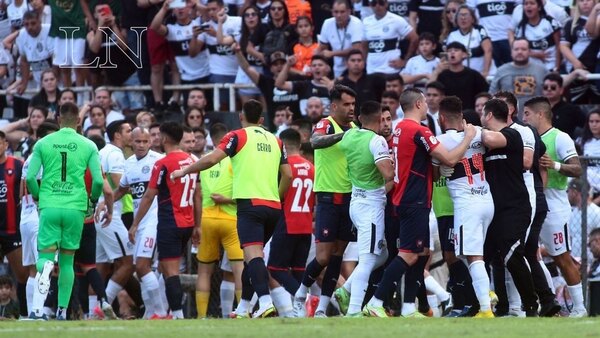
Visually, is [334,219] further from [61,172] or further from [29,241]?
[29,241]

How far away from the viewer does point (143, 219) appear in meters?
17.9

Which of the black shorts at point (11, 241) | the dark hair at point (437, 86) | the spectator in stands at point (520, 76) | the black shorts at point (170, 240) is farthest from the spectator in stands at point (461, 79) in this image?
the black shorts at point (11, 241)

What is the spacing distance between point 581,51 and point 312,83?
13.3 ft

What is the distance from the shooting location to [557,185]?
1584 centimetres

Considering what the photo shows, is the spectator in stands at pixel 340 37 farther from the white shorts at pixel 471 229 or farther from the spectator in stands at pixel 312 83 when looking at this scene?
the white shorts at pixel 471 229

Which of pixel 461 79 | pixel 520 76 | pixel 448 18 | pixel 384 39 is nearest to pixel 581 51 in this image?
pixel 520 76

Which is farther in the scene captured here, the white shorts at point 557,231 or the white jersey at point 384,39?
the white jersey at point 384,39

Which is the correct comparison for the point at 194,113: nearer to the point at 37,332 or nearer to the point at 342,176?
the point at 342,176

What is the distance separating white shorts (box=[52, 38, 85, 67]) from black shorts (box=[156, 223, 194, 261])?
25.4ft

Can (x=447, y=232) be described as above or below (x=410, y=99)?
below

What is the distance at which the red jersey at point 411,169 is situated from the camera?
1420cm

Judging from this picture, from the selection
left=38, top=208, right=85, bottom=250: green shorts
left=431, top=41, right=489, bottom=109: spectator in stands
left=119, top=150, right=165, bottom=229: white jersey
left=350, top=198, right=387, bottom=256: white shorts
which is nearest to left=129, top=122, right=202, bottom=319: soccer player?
left=119, top=150, right=165, bottom=229: white jersey

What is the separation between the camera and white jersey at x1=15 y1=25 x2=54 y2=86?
24406 mm

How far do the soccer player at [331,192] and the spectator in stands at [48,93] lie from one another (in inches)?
327
